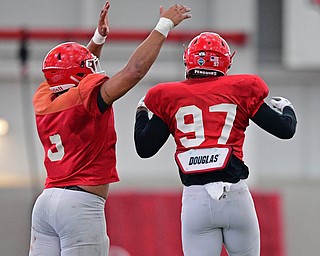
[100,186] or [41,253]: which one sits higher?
[100,186]

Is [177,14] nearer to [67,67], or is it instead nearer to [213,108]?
[213,108]

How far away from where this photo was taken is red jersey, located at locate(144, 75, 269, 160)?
3951mm

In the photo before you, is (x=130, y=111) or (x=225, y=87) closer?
(x=225, y=87)

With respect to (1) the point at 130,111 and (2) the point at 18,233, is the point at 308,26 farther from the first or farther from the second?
(2) the point at 18,233

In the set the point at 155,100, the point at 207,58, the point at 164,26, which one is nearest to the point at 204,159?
the point at 155,100

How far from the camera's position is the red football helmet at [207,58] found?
4039 mm

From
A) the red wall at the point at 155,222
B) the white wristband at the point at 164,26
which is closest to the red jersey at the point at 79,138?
the white wristband at the point at 164,26

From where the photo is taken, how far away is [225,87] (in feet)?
13.0

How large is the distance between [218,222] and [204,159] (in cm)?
26

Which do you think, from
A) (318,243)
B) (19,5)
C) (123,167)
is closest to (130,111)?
(123,167)

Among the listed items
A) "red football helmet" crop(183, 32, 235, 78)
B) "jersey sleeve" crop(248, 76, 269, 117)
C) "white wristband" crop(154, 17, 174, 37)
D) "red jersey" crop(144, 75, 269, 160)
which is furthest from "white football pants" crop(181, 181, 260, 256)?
"white wristband" crop(154, 17, 174, 37)

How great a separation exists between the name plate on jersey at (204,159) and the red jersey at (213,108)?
3 centimetres

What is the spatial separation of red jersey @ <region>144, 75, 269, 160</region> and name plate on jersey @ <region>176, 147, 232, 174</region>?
3 centimetres

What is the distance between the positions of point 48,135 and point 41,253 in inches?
19.2
